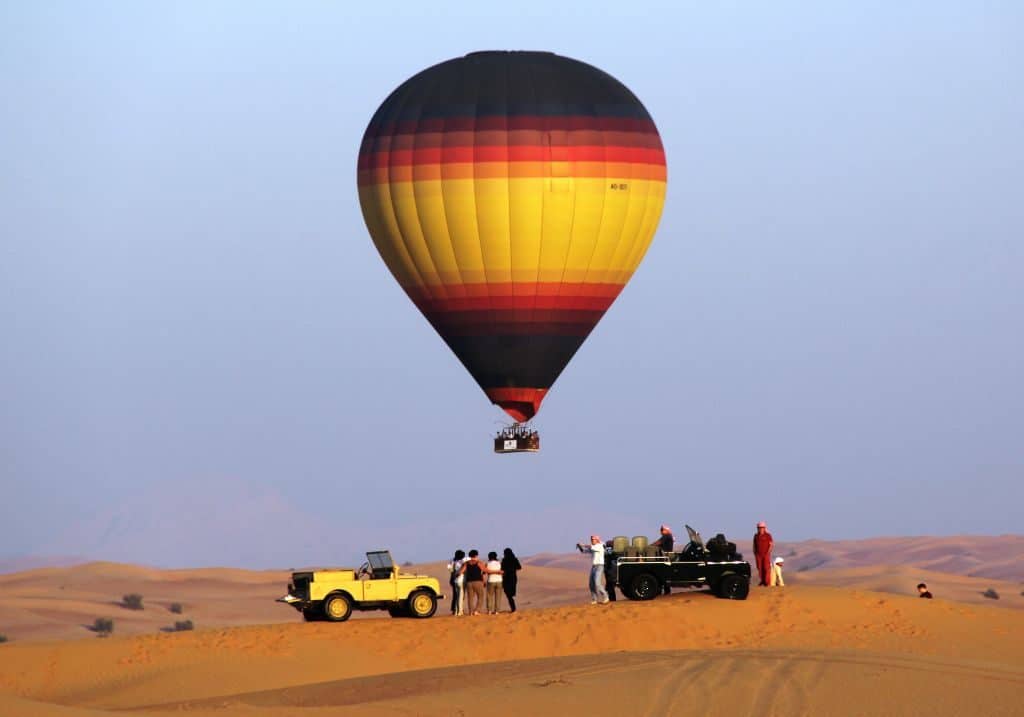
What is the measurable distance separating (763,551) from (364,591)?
313 inches

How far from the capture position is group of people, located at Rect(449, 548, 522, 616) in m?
45.0

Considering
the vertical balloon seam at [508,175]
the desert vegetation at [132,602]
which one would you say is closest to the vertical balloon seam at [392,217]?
the vertical balloon seam at [508,175]

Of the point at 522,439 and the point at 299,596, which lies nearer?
the point at 299,596

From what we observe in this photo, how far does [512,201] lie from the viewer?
180 ft

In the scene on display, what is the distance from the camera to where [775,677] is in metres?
34.7

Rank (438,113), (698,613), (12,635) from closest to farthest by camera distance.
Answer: (698,613)
(438,113)
(12,635)

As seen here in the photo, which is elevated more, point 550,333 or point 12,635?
point 550,333

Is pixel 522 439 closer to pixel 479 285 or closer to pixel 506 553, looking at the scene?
pixel 479 285

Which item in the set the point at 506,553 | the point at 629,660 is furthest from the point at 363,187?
the point at 629,660

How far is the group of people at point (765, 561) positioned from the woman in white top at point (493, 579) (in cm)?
512

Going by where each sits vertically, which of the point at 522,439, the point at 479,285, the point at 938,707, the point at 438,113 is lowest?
the point at 938,707

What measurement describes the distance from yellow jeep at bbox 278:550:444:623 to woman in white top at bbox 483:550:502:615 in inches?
55.0

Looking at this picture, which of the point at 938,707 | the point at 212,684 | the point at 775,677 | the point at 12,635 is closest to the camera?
the point at 938,707

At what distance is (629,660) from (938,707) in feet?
19.7
